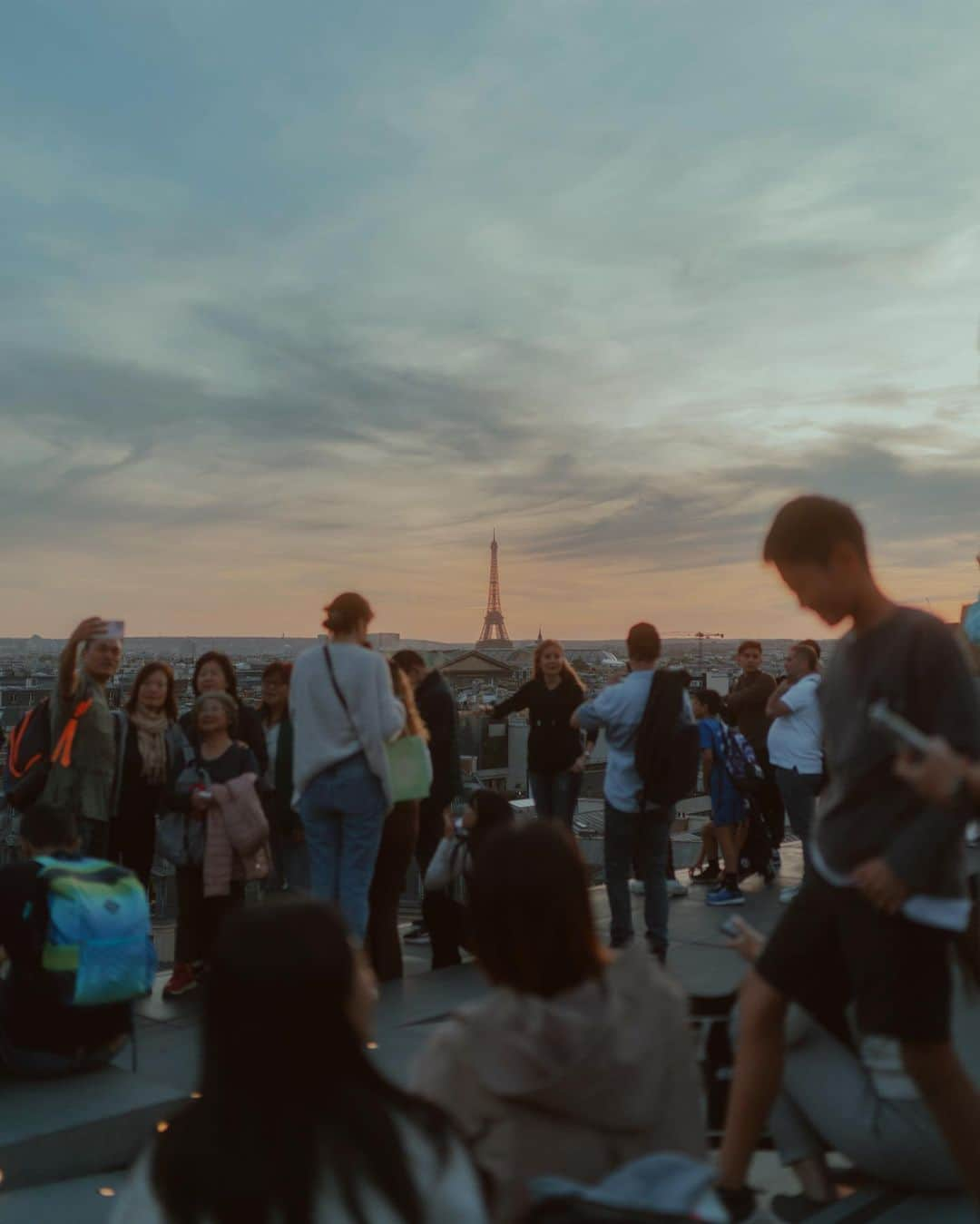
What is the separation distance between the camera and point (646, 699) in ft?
21.8

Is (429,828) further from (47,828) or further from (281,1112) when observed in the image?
(281,1112)

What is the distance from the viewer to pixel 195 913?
6090mm

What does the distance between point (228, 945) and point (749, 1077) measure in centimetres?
170

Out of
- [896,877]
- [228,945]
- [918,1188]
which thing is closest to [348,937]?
[228,945]

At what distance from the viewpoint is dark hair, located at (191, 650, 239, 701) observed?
21.9 ft

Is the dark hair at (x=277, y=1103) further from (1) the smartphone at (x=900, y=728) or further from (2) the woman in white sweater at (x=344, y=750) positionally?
(2) the woman in white sweater at (x=344, y=750)

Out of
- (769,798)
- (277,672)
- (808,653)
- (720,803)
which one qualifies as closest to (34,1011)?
(277,672)

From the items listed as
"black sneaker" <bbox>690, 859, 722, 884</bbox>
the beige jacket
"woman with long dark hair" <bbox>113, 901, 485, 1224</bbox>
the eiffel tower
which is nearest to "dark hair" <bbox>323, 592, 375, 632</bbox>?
the beige jacket

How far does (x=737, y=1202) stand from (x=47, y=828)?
10.2 ft

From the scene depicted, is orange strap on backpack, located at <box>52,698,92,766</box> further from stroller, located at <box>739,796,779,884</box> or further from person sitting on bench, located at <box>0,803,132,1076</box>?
stroller, located at <box>739,796,779,884</box>

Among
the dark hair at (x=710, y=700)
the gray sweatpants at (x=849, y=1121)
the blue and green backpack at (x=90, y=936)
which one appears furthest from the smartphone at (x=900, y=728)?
the dark hair at (x=710, y=700)

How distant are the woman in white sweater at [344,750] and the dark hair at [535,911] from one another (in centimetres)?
342

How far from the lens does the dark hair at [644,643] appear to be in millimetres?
6727

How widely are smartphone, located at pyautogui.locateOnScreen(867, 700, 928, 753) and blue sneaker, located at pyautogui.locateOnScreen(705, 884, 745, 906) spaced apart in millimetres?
5821
